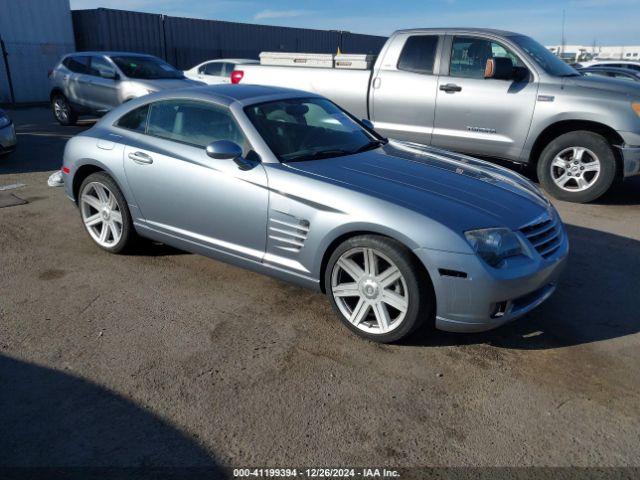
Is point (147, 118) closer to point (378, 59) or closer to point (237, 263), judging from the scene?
point (237, 263)

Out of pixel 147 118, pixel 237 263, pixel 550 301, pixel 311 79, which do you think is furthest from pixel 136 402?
pixel 311 79

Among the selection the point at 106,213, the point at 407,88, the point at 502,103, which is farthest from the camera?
the point at 407,88

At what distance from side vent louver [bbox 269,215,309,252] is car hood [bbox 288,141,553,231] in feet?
1.10

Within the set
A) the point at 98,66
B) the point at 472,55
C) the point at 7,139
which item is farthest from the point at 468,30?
the point at 98,66

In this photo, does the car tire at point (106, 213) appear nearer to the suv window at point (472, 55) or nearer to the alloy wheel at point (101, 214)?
the alloy wheel at point (101, 214)

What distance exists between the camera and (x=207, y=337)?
3383 millimetres

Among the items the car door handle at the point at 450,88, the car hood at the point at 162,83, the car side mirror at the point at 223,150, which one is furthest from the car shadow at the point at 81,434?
the car hood at the point at 162,83

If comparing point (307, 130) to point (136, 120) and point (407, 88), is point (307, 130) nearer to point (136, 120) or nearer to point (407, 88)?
point (136, 120)

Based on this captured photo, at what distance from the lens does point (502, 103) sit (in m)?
6.61

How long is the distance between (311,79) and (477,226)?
5344 mm

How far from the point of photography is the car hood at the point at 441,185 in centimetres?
314

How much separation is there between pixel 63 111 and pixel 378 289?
1152cm

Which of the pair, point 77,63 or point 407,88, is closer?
point 407,88

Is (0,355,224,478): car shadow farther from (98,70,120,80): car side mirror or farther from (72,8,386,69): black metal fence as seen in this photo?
(72,8,386,69): black metal fence
